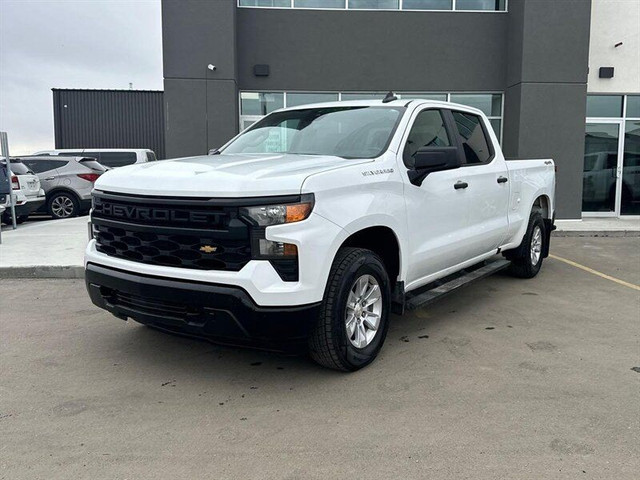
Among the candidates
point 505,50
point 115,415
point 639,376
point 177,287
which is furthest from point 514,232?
point 505,50

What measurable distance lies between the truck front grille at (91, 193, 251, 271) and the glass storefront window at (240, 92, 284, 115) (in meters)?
9.58

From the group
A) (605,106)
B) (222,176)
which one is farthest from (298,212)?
(605,106)

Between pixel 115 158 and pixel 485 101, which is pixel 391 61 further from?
pixel 115 158

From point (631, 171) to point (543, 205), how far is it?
304 inches

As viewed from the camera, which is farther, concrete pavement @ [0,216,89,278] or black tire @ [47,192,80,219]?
black tire @ [47,192,80,219]

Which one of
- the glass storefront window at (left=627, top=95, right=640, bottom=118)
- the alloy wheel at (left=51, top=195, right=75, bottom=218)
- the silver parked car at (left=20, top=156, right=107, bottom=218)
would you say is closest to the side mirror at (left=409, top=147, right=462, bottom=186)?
the glass storefront window at (left=627, top=95, right=640, bottom=118)

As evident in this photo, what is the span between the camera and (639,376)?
395 centimetres

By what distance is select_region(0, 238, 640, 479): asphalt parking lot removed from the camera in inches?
111

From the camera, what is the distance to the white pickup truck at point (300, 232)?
3.37m

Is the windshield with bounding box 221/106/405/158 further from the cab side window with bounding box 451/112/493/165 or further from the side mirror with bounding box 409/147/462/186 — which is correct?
the cab side window with bounding box 451/112/493/165

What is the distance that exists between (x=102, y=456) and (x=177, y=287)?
3.36ft

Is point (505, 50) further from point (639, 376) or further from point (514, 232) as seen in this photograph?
point (639, 376)

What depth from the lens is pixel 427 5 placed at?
42.9ft

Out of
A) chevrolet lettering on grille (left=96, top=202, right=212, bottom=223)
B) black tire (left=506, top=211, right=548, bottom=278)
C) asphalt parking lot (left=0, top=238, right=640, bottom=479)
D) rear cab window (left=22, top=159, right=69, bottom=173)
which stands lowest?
asphalt parking lot (left=0, top=238, right=640, bottom=479)
